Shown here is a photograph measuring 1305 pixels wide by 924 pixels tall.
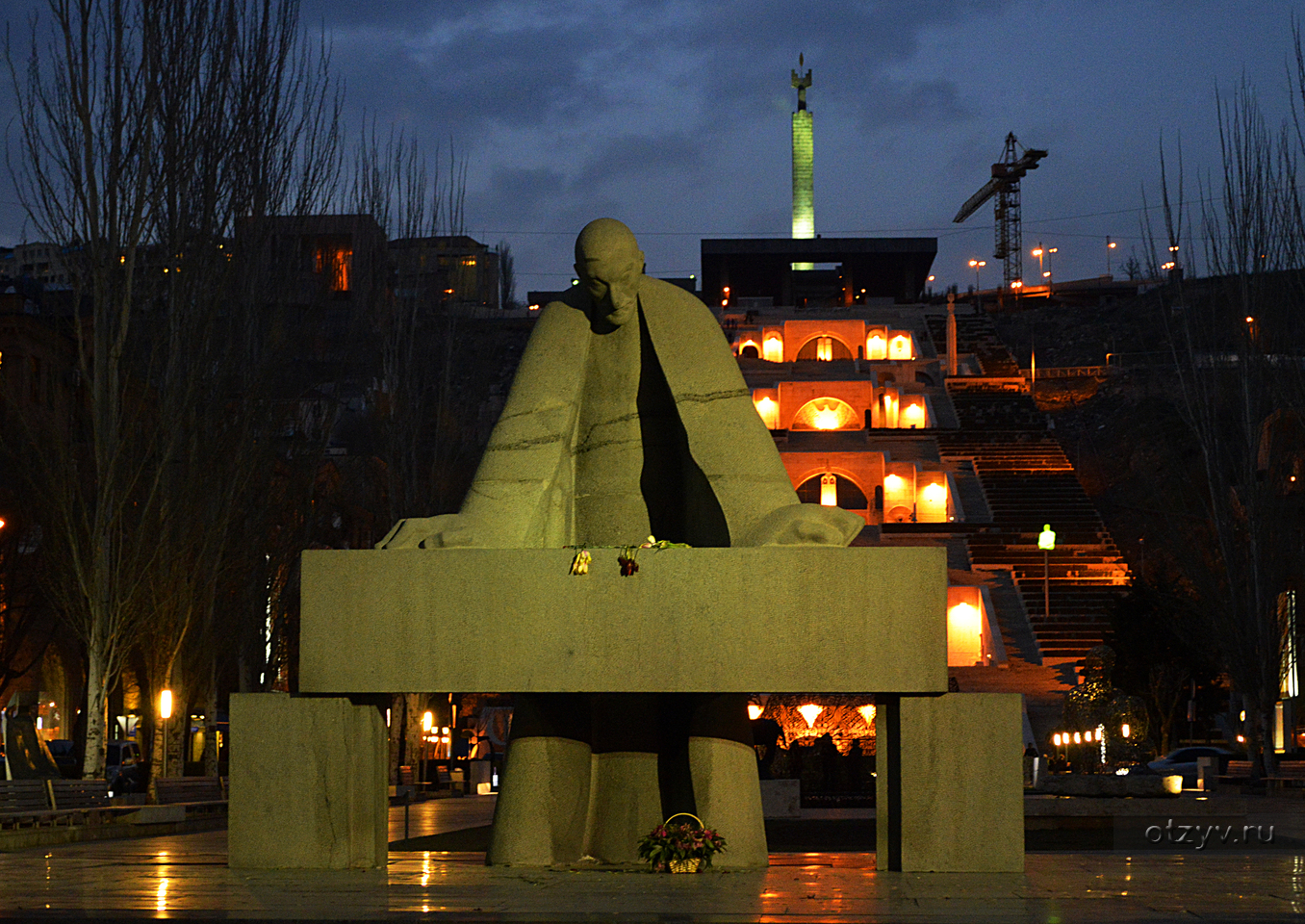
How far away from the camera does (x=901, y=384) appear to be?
56344 millimetres

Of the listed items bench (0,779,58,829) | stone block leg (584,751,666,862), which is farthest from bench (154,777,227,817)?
stone block leg (584,751,666,862)

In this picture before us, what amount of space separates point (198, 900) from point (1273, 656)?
19.7m

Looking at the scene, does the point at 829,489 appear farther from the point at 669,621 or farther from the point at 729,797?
the point at 669,621

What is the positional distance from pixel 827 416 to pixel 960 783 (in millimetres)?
47754

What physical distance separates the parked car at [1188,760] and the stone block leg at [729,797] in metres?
18.5

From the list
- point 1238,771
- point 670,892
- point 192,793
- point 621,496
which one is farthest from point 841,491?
point 670,892

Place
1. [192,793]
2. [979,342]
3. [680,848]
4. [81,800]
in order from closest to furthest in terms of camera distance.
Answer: [680,848]
[81,800]
[192,793]
[979,342]

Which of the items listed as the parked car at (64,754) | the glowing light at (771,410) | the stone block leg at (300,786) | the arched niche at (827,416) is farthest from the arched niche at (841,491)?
the stone block leg at (300,786)

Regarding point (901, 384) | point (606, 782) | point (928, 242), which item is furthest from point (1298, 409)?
point (928, 242)

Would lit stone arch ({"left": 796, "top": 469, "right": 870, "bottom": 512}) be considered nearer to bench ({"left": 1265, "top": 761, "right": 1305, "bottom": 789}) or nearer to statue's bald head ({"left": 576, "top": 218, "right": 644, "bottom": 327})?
bench ({"left": 1265, "top": 761, "right": 1305, "bottom": 789})

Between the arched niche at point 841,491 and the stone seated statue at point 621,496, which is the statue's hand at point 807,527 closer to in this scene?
the stone seated statue at point 621,496

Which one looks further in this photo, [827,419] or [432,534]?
[827,419]

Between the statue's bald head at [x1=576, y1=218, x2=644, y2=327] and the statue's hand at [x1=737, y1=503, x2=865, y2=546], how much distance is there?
1.45 metres

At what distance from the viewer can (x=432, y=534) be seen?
24.0 feet
